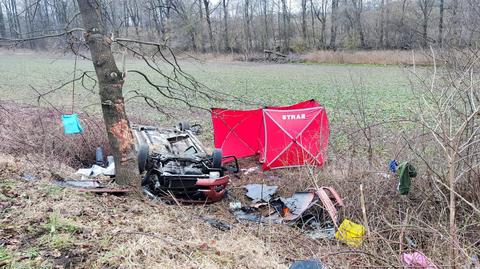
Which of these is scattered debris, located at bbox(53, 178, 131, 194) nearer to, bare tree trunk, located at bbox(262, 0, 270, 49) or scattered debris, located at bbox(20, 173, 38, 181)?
scattered debris, located at bbox(20, 173, 38, 181)

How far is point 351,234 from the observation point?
5152mm

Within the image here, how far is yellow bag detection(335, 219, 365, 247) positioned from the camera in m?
4.91

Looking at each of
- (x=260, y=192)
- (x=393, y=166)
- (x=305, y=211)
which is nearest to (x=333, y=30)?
(x=260, y=192)

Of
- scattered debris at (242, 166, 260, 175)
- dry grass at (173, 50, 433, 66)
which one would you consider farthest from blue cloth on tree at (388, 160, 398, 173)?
dry grass at (173, 50, 433, 66)

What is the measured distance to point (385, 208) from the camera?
585 cm

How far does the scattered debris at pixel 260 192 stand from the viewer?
22.9ft

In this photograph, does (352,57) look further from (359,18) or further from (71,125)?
(71,125)

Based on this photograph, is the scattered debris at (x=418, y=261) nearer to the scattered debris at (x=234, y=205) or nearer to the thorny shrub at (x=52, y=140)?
the scattered debris at (x=234, y=205)

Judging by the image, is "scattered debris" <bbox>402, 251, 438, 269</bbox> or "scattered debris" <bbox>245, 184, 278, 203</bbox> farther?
"scattered debris" <bbox>245, 184, 278, 203</bbox>

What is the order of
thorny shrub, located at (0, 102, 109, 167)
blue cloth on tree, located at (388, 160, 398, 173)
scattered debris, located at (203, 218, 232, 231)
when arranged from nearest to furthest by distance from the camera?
scattered debris, located at (203, 218, 232, 231) < blue cloth on tree, located at (388, 160, 398, 173) < thorny shrub, located at (0, 102, 109, 167)

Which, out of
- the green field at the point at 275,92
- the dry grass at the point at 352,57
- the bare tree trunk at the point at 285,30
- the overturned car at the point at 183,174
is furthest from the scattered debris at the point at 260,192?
the bare tree trunk at the point at 285,30

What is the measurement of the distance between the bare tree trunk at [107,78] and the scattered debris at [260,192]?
2471 mm

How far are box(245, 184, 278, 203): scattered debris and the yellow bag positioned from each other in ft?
6.12

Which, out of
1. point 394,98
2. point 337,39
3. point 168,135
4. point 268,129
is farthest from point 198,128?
point 337,39
